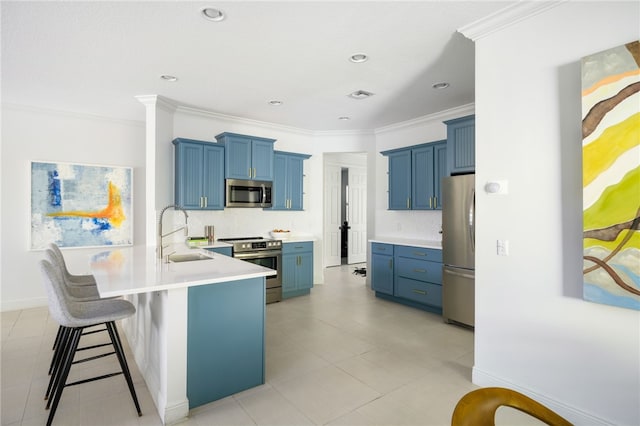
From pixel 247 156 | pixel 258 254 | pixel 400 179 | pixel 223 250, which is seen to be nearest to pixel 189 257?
pixel 223 250

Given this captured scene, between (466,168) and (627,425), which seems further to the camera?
(466,168)

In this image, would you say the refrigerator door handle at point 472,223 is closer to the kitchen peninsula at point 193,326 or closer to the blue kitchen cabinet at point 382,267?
the blue kitchen cabinet at point 382,267

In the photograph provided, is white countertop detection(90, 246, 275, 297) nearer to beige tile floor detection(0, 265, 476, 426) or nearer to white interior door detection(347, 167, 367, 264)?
beige tile floor detection(0, 265, 476, 426)

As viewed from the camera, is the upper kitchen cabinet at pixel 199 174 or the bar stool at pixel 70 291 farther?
the upper kitchen cabinet at pixel 199 174

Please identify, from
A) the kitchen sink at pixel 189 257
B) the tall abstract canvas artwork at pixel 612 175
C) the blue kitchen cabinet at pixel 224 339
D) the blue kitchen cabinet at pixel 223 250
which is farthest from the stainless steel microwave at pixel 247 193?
the tall abstract canvas artwork at pixel 612 175

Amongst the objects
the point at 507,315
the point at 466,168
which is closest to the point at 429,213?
the point at 466,168

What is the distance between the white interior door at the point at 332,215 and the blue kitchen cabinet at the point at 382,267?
2.66 m

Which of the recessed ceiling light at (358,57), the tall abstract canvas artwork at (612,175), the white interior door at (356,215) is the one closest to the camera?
the tall abstract canvas artwork at (612,175)

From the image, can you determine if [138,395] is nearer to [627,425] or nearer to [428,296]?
[627,425]

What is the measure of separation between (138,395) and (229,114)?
3.91 m

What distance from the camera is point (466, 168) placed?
4.07 metres

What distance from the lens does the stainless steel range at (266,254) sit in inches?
188

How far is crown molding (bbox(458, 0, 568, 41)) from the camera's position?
2271 mm

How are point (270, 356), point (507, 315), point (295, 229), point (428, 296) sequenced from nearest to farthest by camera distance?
point (507, 315) < point (270, 356) < point (428, 296) < point (295, 229)
